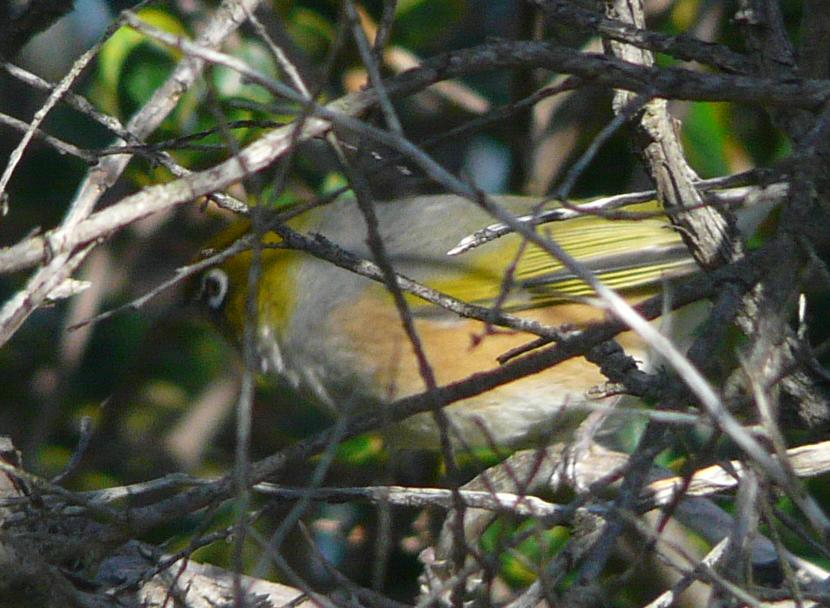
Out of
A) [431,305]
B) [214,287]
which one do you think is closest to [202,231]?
[214,287]

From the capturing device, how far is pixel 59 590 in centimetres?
206

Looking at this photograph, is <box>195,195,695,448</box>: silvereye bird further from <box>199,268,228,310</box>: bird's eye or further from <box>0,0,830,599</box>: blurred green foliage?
<box>0,0,830,599</box>: blurred green foliage

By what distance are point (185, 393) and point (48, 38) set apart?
1.78 metres

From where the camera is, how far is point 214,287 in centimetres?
443

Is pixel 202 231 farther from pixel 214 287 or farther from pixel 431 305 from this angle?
pixel 431 305

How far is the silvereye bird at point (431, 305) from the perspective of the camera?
151 inches

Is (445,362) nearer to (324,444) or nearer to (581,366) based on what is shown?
(581,366)

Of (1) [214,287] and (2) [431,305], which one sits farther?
(1) [214,287]

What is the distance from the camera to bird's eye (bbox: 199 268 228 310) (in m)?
4.40

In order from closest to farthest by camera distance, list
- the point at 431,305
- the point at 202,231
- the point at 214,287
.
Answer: the point at 431,305, the point at 214,287, the point at 202,231

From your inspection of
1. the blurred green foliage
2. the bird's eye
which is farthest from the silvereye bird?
the blurred green foliage

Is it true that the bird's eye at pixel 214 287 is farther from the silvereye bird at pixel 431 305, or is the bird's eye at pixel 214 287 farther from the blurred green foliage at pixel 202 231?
the blurred green foliage at pixel 202 231

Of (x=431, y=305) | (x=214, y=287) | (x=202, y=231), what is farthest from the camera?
(x=202, y=231)

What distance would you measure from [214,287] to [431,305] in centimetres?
89
